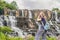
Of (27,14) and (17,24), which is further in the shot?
(27,14)

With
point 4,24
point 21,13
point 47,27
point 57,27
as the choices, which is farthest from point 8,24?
point 47,27

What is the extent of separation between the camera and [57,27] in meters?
56.9

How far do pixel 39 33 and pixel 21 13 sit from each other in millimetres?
57914

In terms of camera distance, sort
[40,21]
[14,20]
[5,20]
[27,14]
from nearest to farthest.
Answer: [40,21]
[5,20]
[14,20]
[27,14]

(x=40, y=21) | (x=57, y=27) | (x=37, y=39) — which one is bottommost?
(x=57, y=27)

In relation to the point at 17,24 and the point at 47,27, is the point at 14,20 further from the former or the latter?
the point at 47,27

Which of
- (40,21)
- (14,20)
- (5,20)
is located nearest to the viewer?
(40,21)

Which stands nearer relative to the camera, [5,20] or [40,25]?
[40,25]

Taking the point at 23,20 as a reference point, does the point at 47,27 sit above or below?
above

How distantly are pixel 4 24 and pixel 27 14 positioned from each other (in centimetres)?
1687

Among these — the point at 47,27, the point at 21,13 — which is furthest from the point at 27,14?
the point at 47,27

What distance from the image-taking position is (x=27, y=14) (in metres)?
67.4

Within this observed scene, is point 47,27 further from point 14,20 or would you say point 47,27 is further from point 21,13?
point 21,13

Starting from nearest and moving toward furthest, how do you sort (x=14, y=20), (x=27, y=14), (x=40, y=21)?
(x=40, y=21), (x=14, y=20), (x=27, y=14)
